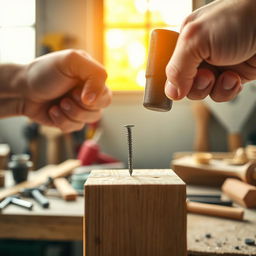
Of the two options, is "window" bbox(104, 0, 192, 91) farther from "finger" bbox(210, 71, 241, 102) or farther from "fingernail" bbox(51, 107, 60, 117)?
"finger" bbox(210, 71, 241, 102)

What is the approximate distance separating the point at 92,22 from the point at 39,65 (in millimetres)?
1375

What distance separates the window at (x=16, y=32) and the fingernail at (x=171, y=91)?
2186mm

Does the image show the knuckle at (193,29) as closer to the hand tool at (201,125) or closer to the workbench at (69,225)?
the workbench at (69,225)

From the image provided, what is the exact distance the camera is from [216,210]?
103 centimetres

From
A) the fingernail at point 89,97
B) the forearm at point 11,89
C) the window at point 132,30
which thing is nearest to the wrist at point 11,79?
the forearm at point 11,89

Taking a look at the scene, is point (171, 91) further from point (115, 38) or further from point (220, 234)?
point (115, 38)

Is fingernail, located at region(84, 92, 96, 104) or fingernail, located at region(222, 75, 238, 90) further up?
fingernail, located at region(222, 75, 238, 90)

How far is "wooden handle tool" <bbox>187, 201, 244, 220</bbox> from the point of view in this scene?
3.27ft

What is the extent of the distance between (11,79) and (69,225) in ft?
2.10

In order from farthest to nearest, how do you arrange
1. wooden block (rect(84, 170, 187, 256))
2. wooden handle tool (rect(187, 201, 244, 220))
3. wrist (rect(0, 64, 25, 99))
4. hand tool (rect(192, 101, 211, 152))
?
hand tool (rect(192, 101, 211, 152)) → wrist (rect(0, 64, 25, 99)) → wooden handle tool (rect(187, 201, 244, 220)) → wooden block (rect(84, 170, 187, 256))

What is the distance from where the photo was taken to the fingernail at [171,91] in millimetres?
737

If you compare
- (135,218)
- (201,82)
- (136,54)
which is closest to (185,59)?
(201,82)

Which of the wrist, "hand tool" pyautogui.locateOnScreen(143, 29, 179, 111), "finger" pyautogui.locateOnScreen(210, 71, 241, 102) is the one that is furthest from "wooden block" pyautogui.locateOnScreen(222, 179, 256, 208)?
the wrist

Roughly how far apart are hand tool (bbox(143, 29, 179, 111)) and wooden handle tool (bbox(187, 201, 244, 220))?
0.40 m
